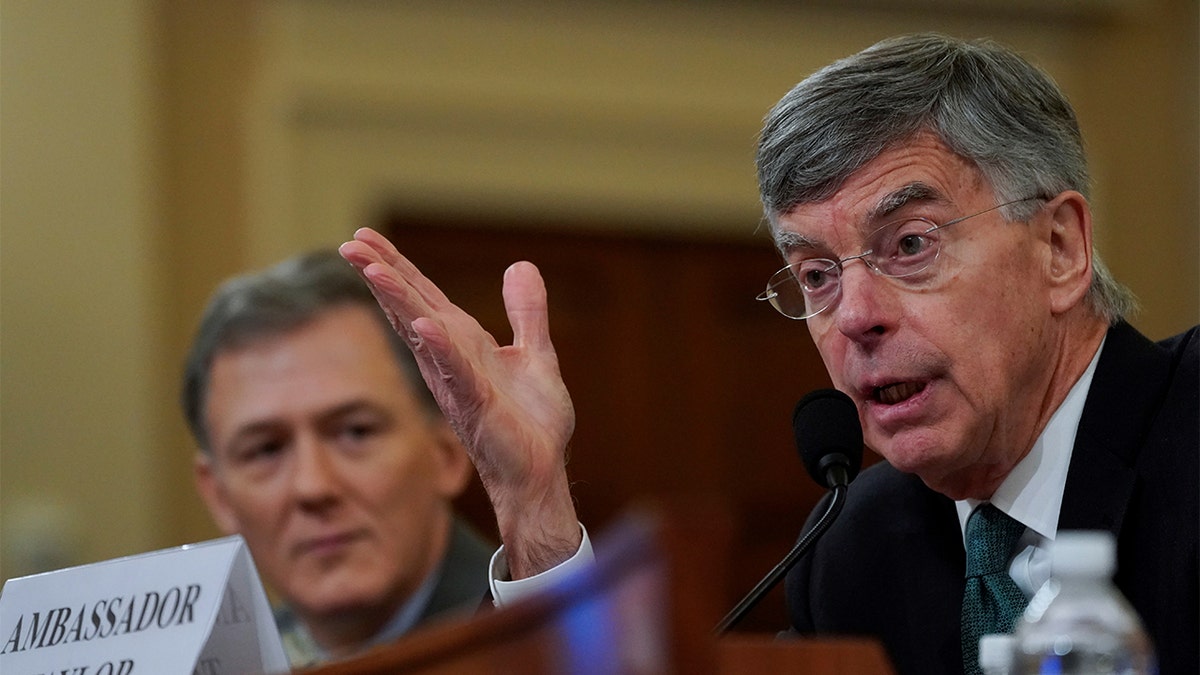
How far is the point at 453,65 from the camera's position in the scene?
18.4ft

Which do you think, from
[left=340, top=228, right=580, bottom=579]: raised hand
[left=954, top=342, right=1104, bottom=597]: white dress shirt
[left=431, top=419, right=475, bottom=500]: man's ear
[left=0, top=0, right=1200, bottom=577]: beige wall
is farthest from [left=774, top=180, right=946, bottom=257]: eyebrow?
[left=0, top=0, right=1200, bottom=577]: beige wall

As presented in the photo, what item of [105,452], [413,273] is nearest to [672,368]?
[105,452]

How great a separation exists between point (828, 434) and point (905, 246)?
0.27 m

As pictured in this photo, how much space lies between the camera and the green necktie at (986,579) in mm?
2062

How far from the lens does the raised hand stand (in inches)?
83.7

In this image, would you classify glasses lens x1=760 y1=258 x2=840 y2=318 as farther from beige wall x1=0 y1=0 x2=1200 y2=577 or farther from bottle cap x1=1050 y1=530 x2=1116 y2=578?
beige wall x1=0 y1=0 x2=1200 y2=577

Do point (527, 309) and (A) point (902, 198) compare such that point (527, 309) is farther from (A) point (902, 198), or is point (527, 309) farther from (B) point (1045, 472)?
(B) point (1045, 472)

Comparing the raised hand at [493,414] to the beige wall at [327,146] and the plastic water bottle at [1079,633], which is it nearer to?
the plastic water bottle at [1079,633]

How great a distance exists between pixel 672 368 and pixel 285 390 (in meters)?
2.92

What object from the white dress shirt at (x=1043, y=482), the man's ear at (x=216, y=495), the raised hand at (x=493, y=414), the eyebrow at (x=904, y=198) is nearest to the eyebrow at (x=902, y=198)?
the eyebrow at (x=904, y=198)

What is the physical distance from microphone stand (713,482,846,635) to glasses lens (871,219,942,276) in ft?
0.96

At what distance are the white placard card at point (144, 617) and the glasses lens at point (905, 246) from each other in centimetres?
89

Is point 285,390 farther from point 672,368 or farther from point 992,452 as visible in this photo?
point 672,368

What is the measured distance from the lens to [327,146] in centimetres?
550
